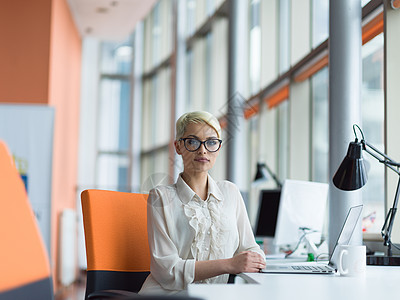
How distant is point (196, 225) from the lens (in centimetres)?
197

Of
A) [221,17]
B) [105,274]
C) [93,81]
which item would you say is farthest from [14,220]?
[93,81]

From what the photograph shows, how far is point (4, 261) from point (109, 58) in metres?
10.5

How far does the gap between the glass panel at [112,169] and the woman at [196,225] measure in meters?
9.27

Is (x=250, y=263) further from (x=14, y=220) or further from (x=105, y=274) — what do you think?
(x=14, y=220)

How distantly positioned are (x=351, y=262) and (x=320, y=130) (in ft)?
10.0

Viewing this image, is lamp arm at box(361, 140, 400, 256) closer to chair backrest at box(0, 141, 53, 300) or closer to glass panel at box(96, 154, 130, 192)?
chair backrest at box(0, 141, 53, 300)

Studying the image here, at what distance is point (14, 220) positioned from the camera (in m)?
1.42

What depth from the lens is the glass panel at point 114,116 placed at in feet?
37.1

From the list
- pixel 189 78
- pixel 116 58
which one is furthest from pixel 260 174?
pixel 116 58

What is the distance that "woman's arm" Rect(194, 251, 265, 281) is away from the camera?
1.87 meters

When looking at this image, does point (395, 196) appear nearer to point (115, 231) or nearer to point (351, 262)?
point (351, 262)

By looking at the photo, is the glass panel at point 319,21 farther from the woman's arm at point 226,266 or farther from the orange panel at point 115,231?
the woman's arm at point 226,266

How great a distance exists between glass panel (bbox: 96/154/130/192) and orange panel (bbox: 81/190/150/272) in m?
9.08

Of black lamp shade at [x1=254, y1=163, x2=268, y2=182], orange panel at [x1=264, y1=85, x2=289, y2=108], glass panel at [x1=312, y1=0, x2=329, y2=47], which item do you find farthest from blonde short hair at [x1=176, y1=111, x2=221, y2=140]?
orange panel at [x1=264, y1=85, x2=289, y2=108]
